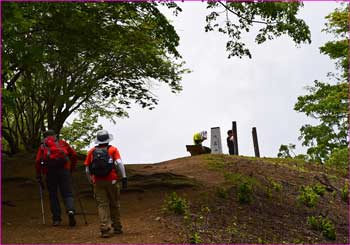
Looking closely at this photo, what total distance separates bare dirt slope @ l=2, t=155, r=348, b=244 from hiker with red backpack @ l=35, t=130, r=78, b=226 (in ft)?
1.35

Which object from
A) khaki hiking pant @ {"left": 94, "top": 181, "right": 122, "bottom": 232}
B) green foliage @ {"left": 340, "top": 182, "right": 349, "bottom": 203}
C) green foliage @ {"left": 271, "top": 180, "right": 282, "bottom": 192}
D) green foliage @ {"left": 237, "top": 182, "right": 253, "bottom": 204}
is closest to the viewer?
khaki hiking pant @ {"left": 94, "top": 181, "right": 122, "bottom": 232}

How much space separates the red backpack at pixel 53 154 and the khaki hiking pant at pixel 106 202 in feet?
4.09

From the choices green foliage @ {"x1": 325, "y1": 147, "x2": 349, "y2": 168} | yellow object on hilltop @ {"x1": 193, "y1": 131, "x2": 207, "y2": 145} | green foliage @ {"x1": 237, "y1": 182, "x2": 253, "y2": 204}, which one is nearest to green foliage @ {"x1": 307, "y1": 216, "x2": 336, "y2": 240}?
green foliage @ {"x1": 237, "y1": 182, "x2": 253, "y2": 204}

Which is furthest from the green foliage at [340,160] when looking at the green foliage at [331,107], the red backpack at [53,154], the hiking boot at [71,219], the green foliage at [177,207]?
the red backpack at [53,154]

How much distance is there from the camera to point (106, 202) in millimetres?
8734

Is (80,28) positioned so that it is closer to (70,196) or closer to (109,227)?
(70,196)

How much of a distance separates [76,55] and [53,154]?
18.6 ft

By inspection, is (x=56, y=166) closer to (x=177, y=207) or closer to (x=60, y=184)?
(x=60, y=184)

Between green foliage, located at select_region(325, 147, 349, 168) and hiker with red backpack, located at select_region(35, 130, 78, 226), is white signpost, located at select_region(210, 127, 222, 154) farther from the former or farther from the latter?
hiker with red backpack, located at select_region(35, 130, 78, 226)

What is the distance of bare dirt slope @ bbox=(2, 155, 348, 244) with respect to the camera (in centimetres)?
931

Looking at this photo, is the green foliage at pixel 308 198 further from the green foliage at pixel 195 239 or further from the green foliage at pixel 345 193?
the green foliage at pixel 195 239

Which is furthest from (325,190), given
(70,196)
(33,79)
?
(33,79)

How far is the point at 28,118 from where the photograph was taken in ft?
71.7

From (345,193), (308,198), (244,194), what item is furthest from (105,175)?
(345,193)
